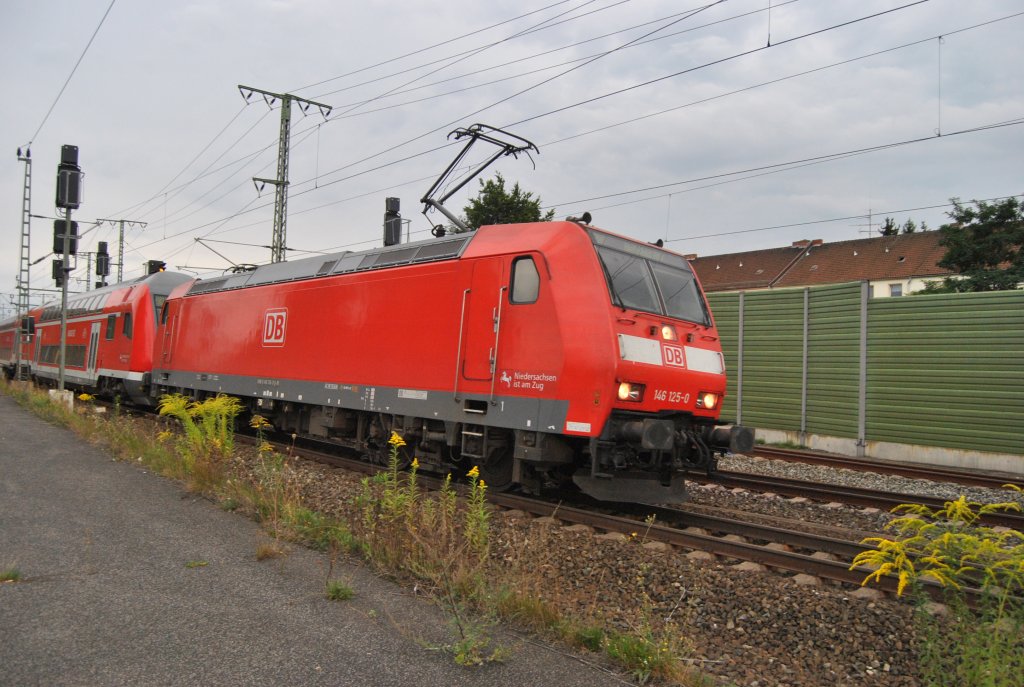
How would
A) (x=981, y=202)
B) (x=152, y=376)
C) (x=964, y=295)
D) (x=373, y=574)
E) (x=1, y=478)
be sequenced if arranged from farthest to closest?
(x=981, y=202) → (x=152, y=376) → (x=964, y=295) → (x=1, y=478) → (x=373, y=574)

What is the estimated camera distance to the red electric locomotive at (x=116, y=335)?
60.8 feet

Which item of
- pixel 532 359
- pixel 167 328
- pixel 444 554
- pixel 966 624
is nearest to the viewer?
pixel 966 624

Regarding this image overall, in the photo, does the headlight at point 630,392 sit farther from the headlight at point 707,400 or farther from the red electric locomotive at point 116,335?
the red electric locomotive at point 116,335

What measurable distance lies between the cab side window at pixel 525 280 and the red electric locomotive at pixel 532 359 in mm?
17

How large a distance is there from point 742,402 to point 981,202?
15268 mm

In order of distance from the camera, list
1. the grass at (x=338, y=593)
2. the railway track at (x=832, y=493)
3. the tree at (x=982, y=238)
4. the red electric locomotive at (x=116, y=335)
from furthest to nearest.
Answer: the tree at (x=982, y=238), the red electric locomotive at (x=116, y=335), the railway track at (x=832, y=493), the grass at (x=338, y=593)

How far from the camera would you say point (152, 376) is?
1819 cm

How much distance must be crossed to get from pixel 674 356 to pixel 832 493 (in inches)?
129

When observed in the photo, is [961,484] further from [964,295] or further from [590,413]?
[590,413]

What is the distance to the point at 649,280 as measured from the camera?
864 centimetres

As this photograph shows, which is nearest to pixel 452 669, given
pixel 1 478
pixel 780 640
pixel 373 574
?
pixel 373 574

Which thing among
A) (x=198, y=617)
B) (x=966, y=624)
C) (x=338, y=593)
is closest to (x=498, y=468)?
(x=338, y=593)

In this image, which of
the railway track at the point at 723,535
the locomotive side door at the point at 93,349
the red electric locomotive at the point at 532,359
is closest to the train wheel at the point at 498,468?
the red electric locomotive at the point at 532,359

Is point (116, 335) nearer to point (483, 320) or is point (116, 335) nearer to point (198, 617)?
point (483, 320)
